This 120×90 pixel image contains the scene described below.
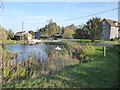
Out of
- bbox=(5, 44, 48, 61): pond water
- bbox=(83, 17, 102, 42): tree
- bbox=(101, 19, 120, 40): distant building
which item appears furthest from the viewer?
bbox=(101, 19, 120, 40): distant building

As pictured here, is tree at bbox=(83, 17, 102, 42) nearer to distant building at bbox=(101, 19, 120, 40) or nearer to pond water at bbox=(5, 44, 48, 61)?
pond water at bbox=(5, 44, 48, 61)

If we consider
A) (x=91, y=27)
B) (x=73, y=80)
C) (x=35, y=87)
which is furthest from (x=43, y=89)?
(x=91, y=27)

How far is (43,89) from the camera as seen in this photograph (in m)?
→ 3.23

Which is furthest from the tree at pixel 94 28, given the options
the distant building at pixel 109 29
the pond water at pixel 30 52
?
the distant building at pixel 109 29

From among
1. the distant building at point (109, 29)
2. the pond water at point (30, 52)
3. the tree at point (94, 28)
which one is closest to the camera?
the pond water at point (30, 52)

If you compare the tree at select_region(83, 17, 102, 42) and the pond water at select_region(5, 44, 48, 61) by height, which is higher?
the tree at select_region(83, 17, 102, 42)

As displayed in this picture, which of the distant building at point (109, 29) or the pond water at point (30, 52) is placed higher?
the distant building at point (109, 29)

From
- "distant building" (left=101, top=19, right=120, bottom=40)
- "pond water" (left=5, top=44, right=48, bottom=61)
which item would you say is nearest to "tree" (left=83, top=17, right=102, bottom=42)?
"pond water" (left=5, top=44, right=48, bottom=61)

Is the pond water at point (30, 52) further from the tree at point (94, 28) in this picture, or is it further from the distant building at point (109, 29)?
the distant building at point (109, 29)

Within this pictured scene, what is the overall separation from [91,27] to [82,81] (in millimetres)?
11815

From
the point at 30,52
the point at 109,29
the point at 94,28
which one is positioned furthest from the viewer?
the point at 109,29

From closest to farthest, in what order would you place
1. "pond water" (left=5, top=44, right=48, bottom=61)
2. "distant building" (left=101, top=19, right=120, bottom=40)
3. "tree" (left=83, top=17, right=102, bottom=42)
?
→ "pond water" (left=5, top=44, right=48, bottom=61)
"tree" (left=83, top=17, right=102, bottom=42)
"distant building" (left=101, top=19, right=120, bottom=40)

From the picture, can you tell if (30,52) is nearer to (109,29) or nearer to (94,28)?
(94,28)

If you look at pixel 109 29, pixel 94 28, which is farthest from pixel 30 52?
pixel 109 29
